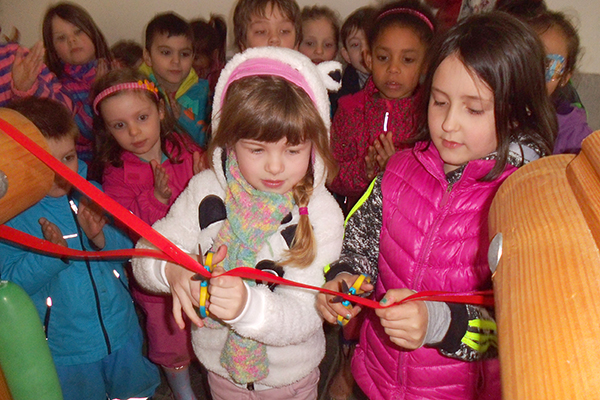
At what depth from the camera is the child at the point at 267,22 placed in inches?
85.0

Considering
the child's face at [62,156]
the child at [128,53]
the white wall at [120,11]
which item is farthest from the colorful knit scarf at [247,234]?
the white wall at [120,11]

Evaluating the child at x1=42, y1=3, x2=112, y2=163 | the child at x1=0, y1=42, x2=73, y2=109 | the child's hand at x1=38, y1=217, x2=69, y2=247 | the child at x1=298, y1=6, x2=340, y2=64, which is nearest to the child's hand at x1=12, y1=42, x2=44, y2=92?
the child at x1=0, y1=42, x2=73, y2=109

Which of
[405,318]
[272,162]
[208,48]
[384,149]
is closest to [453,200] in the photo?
[405,318]

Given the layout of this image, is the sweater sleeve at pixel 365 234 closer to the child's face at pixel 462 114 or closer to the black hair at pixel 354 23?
the child's face at pixel 462 114

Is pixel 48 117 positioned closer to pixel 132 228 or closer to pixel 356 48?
pixel 132 228

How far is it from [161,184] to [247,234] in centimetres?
67

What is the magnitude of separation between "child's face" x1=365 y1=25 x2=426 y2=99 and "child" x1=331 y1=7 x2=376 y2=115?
25.1 inches

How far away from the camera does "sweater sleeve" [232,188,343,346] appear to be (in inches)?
41.4

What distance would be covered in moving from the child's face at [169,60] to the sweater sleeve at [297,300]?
197 centimetres

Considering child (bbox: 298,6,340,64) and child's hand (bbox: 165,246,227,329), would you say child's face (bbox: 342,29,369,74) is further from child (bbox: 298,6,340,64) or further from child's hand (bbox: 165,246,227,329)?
child's hand (bbox: 165,246,227,329)

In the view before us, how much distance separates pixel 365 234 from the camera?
1265 millimetres

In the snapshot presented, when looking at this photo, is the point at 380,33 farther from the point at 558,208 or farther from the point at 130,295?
the point at 558,208

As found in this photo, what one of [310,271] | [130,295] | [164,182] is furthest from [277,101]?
[130,295]

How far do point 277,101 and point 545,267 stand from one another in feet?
3.19
